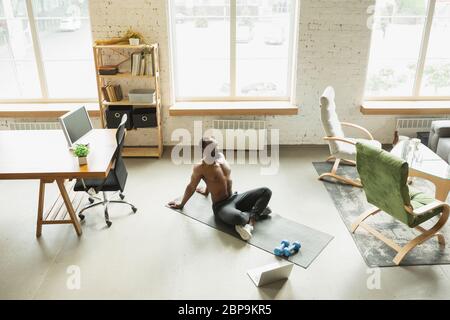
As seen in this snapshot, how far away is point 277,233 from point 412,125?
314 centimetres

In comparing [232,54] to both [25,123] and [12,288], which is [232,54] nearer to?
[25,123]

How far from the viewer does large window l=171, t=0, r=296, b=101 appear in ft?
17.9

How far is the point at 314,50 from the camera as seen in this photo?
544 centimetres

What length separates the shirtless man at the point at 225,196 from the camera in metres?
3.80

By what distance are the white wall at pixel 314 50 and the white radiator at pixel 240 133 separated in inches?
8.5

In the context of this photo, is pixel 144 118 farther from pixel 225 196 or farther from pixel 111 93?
pixel 225 196

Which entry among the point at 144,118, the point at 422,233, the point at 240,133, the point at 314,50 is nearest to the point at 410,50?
the point at 314,50

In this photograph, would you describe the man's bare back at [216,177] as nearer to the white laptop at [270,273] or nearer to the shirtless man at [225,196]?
the shirtless man at [225,196]

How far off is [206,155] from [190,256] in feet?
3.08

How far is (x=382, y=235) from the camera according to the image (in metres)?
3.73

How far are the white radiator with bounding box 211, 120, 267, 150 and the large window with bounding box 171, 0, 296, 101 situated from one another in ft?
1.40

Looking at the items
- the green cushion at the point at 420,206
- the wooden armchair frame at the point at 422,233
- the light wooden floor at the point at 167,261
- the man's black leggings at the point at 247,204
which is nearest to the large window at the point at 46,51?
the light wooden floor at the point at 167,261

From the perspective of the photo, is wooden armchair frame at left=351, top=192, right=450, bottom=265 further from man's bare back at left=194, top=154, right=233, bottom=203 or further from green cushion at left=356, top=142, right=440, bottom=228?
man's bare back at left=194, top=154, right=233, bottom=203

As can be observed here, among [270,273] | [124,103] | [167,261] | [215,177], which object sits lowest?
[167,261]
